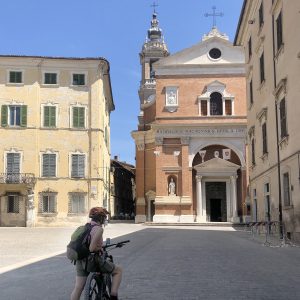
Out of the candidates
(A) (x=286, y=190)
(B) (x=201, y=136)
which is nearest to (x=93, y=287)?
(A) (x=286, y=190)

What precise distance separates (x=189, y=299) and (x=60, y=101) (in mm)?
36102

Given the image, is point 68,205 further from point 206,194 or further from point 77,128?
point 206,194

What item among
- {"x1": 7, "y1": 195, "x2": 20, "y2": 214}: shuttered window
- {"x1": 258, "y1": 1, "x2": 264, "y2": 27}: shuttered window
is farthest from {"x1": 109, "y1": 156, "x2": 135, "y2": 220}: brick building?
{"x1": 258, "y1": 1, "x2": 264, "y2": 27}: shuttered window

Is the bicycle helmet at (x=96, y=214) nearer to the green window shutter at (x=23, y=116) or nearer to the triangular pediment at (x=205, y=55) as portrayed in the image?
the green window shutter at (x=23, y=116)

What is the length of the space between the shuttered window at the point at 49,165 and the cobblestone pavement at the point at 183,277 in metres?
27.3

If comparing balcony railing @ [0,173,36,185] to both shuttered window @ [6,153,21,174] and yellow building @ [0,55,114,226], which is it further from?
shuttered window @ [6,153,21,174]

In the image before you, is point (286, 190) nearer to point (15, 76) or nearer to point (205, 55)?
point (15, 76)

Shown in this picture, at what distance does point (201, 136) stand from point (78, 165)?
11.6 metres

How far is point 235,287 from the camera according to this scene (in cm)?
894

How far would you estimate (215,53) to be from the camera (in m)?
49.0

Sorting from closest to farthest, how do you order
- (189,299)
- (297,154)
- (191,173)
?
(189,299), (297,154), (191,173)

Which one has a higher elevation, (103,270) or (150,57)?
(150,57)

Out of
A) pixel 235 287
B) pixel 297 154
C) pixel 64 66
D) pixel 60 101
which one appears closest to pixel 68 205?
pixel 60 101

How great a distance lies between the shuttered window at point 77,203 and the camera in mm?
41625
